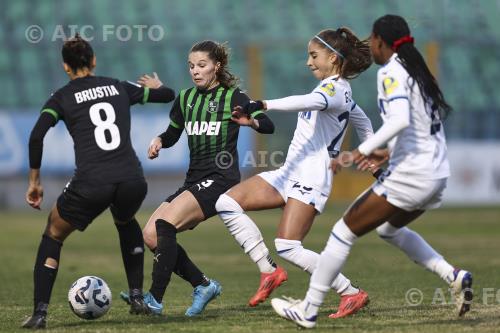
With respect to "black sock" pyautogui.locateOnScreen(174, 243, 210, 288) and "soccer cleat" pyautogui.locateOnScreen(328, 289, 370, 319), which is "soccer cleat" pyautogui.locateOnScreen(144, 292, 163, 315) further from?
"soccer cleat" pyautogui.locateOnScreen(328, 289, 370, 319)

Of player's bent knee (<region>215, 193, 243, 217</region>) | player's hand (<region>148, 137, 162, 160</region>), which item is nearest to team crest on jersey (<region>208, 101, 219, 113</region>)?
player's hand (<region>148, 137, 162, 160</region>)

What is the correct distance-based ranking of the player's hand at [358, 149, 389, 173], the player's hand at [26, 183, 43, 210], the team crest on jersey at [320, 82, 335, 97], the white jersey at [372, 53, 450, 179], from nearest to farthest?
the white jersey at [372, 53, 450, 179]
the player's hand at [358, 149, 389, 173]
the player's hand at [26, 183, 43, 210]
the team crest on jersey at [320, 82, 335, 97]

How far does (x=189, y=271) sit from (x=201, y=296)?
0.24 m

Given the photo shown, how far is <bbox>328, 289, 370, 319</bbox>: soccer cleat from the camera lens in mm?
7402

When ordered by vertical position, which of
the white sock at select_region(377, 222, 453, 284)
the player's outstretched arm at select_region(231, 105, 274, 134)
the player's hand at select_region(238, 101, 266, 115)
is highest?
the player's hand at select_region(238, 101, 266, 115)

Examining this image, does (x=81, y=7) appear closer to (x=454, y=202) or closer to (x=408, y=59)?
(x=454, y=202)

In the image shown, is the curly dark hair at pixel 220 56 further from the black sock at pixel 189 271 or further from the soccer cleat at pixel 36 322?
the soccer cleat at pixel 36 322

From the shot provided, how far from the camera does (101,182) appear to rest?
6848mm

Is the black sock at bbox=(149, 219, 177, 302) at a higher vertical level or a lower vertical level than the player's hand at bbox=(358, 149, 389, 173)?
lower

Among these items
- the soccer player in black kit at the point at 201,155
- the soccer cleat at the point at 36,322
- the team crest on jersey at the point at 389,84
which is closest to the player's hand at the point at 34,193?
the soccer cleat at the point at 36,322

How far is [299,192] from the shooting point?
24.1ft

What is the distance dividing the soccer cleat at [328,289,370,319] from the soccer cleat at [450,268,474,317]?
0.92 m

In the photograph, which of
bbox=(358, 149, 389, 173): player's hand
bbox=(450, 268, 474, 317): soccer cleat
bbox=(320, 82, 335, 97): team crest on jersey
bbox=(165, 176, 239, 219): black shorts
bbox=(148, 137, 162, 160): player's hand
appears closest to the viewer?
bbox=(358, 149, 389, 173): player's hand

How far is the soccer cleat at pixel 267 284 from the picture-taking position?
7.36 meters
